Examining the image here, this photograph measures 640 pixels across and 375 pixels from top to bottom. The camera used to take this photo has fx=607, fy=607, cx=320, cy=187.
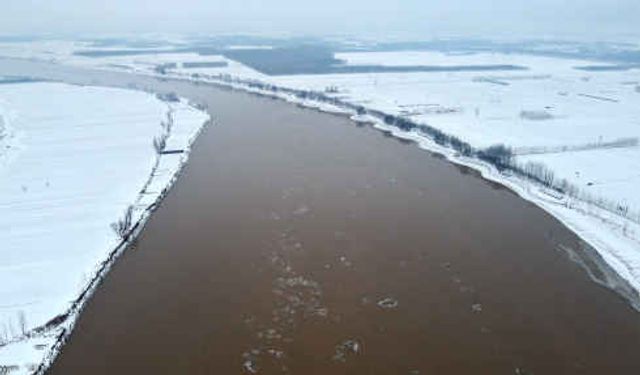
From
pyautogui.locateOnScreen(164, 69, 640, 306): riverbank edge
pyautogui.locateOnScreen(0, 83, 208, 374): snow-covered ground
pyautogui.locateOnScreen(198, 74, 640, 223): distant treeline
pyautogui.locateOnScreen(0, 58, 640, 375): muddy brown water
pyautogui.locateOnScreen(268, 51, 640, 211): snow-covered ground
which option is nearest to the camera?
pyautogui.locateOnScreen(0, 58, 640, 375): muddy brown water

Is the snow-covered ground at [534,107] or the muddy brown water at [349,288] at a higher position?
the snow-covered ground at [534,107]

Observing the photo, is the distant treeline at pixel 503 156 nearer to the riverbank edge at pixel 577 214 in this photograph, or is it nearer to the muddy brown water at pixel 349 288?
the riverbank edge at pixel 577 214

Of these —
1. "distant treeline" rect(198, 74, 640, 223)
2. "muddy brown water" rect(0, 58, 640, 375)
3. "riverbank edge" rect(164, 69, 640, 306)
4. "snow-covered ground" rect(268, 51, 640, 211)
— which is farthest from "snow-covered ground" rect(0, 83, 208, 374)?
"snow-covered ground" rect(268, 51, 640, 211)

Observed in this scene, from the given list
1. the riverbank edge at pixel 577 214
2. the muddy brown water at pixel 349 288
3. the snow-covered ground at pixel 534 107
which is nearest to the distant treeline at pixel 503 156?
the riverbank edge at pixel 577 214

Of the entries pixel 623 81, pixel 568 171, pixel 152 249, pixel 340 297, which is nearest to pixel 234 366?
pixel 340 297

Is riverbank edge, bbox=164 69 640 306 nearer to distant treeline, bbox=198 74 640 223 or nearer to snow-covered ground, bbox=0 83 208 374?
distant treeline, bbox=198 74 640 223

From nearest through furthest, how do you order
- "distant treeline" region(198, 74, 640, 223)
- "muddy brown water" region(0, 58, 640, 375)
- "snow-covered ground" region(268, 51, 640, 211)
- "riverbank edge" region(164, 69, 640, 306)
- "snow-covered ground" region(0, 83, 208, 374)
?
"muddy brown water" region(0, 58, 640, 375)
"snow-covered ground" region(0, 83, 208, 374)
"riverbank edge" region(164, 69, 640, 306)
"distant treeline" region(198, 74, 640, 223)
"snow-covered ground" region(268, 51, 640, 211)

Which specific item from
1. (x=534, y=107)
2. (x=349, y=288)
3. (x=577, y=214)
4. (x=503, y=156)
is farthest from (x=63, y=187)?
(x=534, y=107)

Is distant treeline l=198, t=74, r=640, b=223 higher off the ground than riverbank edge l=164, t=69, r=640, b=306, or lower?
higher
